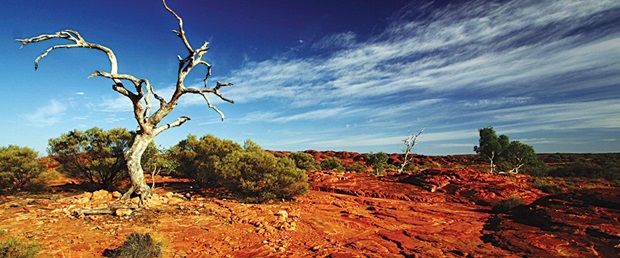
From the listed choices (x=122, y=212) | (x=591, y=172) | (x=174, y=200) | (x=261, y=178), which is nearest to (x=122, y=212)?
(x=122, y=212)

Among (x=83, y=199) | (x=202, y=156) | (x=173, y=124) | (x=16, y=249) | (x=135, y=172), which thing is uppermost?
(x=173, y=124)

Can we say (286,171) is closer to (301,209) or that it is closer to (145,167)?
(301,209)

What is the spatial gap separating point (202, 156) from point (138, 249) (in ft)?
36.5

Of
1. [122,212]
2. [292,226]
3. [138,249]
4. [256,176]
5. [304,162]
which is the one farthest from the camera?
[304,162]

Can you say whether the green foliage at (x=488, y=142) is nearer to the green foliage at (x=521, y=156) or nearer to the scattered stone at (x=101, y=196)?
the green foliage at (x=521, y=156)

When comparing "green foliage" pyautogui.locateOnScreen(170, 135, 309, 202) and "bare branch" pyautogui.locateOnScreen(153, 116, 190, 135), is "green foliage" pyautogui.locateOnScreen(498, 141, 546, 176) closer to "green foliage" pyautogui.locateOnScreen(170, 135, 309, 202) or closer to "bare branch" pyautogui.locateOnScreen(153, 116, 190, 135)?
"green foliage" pyautogui.locateOnScreen(170, 135, 309, 202)

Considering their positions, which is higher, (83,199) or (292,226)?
(83,199)

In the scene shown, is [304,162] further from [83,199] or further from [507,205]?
[83,199]

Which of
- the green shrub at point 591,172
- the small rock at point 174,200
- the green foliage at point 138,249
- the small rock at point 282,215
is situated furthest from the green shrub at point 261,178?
the green shrub at point 591,172

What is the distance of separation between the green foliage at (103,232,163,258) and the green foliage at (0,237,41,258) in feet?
3.70

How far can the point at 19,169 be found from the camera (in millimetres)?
13039

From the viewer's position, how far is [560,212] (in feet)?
32.9

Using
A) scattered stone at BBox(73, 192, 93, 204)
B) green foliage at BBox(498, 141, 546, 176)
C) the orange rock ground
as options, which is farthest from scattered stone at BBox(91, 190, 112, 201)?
green foliage at BBox(498, 141, 546, 176)

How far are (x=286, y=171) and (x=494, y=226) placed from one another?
7614mm
